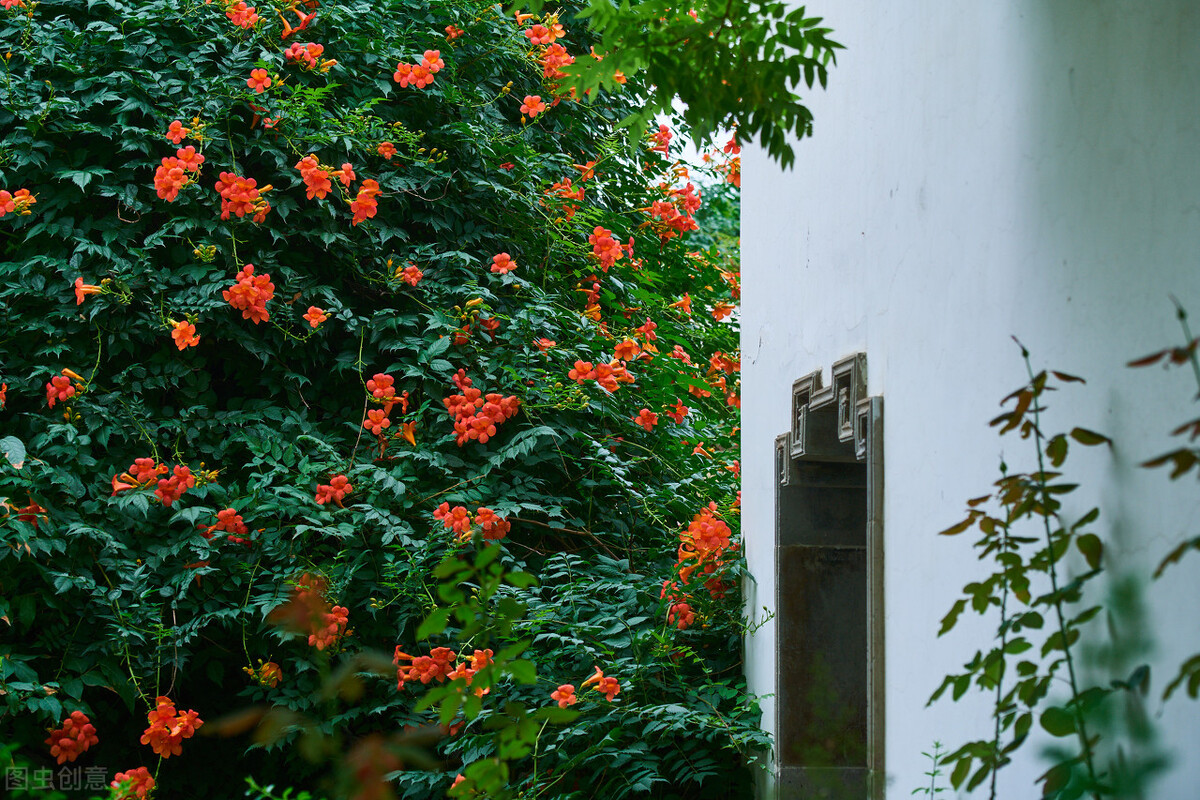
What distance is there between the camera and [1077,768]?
4.97 feet

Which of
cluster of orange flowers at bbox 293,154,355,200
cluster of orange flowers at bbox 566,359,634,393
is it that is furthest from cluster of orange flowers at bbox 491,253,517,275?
cluster of orange flowers at bbox 293,154,355,200

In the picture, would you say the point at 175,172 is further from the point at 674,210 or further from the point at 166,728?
the point at 674,210

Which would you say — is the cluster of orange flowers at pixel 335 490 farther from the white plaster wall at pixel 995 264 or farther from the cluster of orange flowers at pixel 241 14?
the cluster of orange flowers at pixel 241 14

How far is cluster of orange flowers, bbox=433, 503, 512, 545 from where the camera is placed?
428cm

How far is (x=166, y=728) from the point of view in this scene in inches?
152

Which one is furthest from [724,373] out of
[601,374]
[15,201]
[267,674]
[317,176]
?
[15,201]

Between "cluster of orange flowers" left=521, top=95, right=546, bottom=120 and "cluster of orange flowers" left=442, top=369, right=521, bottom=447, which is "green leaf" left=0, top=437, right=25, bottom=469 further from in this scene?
"cluster of orange flowers" left=521, top=95, right=546, bottom=120

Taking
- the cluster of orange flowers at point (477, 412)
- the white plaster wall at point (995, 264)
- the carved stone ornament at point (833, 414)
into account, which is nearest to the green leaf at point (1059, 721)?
the white plaster wall at point (995, 264)

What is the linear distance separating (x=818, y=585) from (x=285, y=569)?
205 centimetres

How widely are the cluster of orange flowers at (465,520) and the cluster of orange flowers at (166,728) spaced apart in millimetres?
1140

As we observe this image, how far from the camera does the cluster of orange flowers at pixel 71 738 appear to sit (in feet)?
12.4

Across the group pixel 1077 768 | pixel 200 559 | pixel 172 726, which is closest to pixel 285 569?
pixel 200 559

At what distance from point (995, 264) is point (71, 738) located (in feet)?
11.3

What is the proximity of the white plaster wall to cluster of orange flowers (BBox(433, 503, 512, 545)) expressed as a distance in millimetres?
1456
